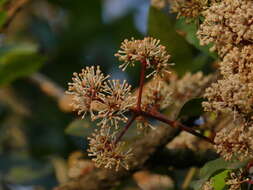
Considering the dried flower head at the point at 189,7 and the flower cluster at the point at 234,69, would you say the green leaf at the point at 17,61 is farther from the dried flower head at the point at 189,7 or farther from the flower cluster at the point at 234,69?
the flower cluster at the point at 234,69

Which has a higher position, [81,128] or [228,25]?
[228,25]

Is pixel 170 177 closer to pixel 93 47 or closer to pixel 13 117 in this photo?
pixel 13 117

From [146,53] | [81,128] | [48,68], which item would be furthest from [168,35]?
[48,68]

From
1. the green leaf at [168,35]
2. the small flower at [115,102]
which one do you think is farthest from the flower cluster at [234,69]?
the green leaf at [168,35]

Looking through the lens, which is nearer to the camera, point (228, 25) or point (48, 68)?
point (228, 25)

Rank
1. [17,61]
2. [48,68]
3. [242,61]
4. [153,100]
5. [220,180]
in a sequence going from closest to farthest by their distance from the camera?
[242,61] < [220,180] < [153,100] < [17,61] < [48,68]

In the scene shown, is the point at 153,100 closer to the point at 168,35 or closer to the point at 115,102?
the point at 115,102

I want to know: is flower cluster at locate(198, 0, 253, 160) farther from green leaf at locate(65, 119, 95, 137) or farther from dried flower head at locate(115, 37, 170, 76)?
green leaf at locate(65, 119, 95, 137)

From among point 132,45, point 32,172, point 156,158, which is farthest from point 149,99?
point 32,172
